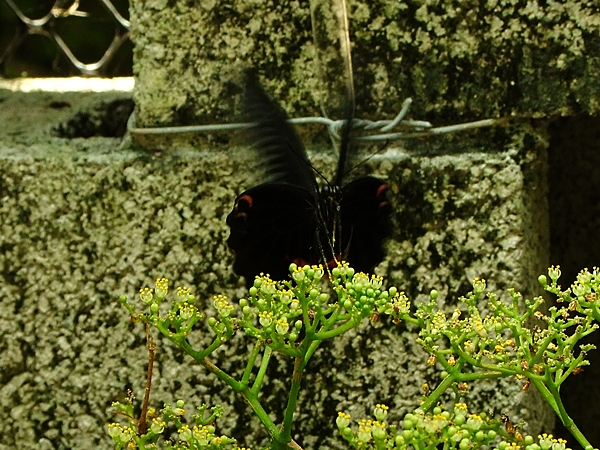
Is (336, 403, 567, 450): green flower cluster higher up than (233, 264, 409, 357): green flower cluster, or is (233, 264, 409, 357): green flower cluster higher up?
(233, 264, 409, 357): green flower cluster

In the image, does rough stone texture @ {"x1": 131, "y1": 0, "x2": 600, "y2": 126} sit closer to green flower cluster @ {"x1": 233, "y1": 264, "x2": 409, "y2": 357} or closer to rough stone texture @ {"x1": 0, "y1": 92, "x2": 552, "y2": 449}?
rough stone texture @ {"x1": 0, "y1": 92, "x2": 552, "y2": 449}

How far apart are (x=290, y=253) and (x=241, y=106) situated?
206 mm

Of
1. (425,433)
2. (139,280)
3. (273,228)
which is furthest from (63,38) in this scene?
(425,433)

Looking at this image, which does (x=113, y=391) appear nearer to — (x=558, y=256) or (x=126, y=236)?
(x=126, y=236)

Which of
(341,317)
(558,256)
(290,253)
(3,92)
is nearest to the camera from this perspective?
(341,317)

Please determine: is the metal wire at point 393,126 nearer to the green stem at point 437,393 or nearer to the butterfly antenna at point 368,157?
the butterfly antenna at point 368,157

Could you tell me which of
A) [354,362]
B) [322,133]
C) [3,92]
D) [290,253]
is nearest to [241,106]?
[322,133]

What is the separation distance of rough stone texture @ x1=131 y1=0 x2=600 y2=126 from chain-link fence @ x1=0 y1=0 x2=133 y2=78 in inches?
25.8

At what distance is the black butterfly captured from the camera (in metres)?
0.83

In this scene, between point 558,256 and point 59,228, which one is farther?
point 558,256

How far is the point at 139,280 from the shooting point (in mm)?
958

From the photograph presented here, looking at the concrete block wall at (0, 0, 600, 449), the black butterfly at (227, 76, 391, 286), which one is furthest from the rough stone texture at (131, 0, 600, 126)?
the black butterfly at (227, 76, 391, 286)

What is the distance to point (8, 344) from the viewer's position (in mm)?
973

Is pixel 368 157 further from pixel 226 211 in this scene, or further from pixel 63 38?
pixel 63 38
